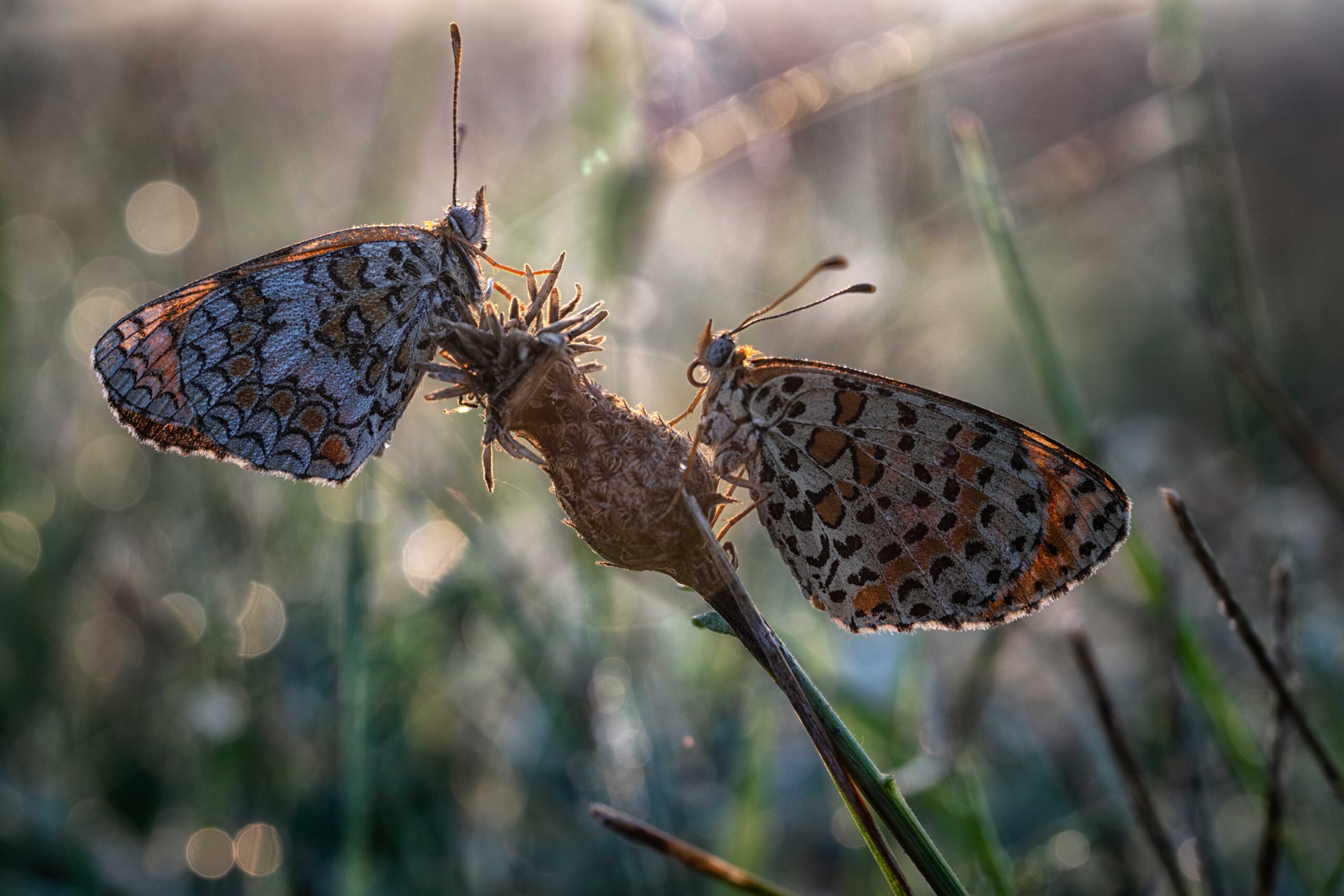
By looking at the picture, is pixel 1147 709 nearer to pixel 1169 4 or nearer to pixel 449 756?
pixel 1169 4

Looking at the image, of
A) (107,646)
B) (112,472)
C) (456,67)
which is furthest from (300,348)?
(112,472)

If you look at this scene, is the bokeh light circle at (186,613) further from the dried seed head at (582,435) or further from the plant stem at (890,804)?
the plant stem at (890,804)

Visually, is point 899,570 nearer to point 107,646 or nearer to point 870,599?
point 870,599

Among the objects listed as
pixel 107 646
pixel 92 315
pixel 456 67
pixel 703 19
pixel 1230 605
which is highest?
pixel 703 19

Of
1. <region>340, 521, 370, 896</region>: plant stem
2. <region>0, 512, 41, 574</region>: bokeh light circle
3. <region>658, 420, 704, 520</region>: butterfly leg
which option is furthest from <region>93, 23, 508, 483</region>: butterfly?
<region>0, 512, 41, 574</region>: bokeh light circle

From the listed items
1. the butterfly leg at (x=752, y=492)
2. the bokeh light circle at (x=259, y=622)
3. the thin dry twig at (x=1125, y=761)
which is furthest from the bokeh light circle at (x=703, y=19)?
the bokeh light circle at (x=259, y=622)

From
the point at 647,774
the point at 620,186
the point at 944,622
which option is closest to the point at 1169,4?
the point at 620,186
